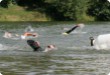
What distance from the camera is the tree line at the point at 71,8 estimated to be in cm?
7400

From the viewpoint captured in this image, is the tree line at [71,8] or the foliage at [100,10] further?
the foliage at [100,10]

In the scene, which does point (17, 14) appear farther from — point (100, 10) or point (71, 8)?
point (100, 10)

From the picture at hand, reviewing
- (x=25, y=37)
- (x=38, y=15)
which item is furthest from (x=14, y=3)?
(x=25, y=37)

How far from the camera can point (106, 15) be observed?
76062 mm

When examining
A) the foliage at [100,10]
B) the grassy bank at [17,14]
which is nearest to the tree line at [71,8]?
the foliage at [100,10]

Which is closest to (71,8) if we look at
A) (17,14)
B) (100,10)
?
(100,10)

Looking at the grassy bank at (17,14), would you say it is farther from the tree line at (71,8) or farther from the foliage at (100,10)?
the foliage at (100,10)

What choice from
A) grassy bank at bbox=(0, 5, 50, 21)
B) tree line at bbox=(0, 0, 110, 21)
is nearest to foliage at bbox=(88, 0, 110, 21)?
tree line at bbox=(0, 0, 110, 21)

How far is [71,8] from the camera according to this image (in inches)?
3137

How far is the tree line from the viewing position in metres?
74.0

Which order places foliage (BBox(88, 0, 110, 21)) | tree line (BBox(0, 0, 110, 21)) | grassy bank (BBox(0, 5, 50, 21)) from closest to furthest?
grassy bank (BBox(0, 5, 50, 21))
tree line (BBox(0, 0, 110, 21))
foliage (BBox(88, 0, 110, 21))

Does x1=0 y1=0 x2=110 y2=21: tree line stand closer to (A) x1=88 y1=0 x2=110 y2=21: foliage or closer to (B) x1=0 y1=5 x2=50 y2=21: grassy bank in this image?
(A) x1=88 y1=0 x2=110 y2=21: foliage

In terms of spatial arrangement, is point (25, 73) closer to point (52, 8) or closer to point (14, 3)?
point (14, 3)

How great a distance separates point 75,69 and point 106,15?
61.4 metres
